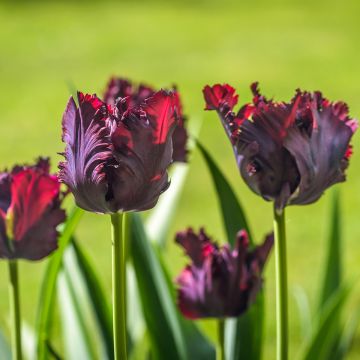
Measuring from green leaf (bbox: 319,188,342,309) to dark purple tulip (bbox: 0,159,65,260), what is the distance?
2.62ft

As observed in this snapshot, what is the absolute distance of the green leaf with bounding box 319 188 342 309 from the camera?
171cm

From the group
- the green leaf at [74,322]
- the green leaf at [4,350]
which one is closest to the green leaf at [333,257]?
the green leaf at [74,322]

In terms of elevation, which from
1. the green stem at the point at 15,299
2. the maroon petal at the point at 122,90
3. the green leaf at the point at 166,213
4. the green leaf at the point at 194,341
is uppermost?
the maroon petal at the point at 122,90

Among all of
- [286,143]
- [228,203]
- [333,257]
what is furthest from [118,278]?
[333,257]

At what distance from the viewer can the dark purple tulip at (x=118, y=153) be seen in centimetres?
82

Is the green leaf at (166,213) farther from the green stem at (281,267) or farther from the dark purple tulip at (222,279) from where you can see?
the green stem at (281,267)

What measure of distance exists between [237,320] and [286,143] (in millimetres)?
486

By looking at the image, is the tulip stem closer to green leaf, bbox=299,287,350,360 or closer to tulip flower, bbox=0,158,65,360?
tulip flower, bbox=0,158,65,360

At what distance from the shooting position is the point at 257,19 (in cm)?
695

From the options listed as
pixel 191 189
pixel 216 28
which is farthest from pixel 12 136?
pixel 216 28

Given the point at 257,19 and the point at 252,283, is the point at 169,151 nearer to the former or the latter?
the point at 252,283

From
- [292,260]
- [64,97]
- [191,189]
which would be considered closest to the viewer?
[292,260]

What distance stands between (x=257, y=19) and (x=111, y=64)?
148 cm

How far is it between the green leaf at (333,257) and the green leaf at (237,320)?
0.37 m
